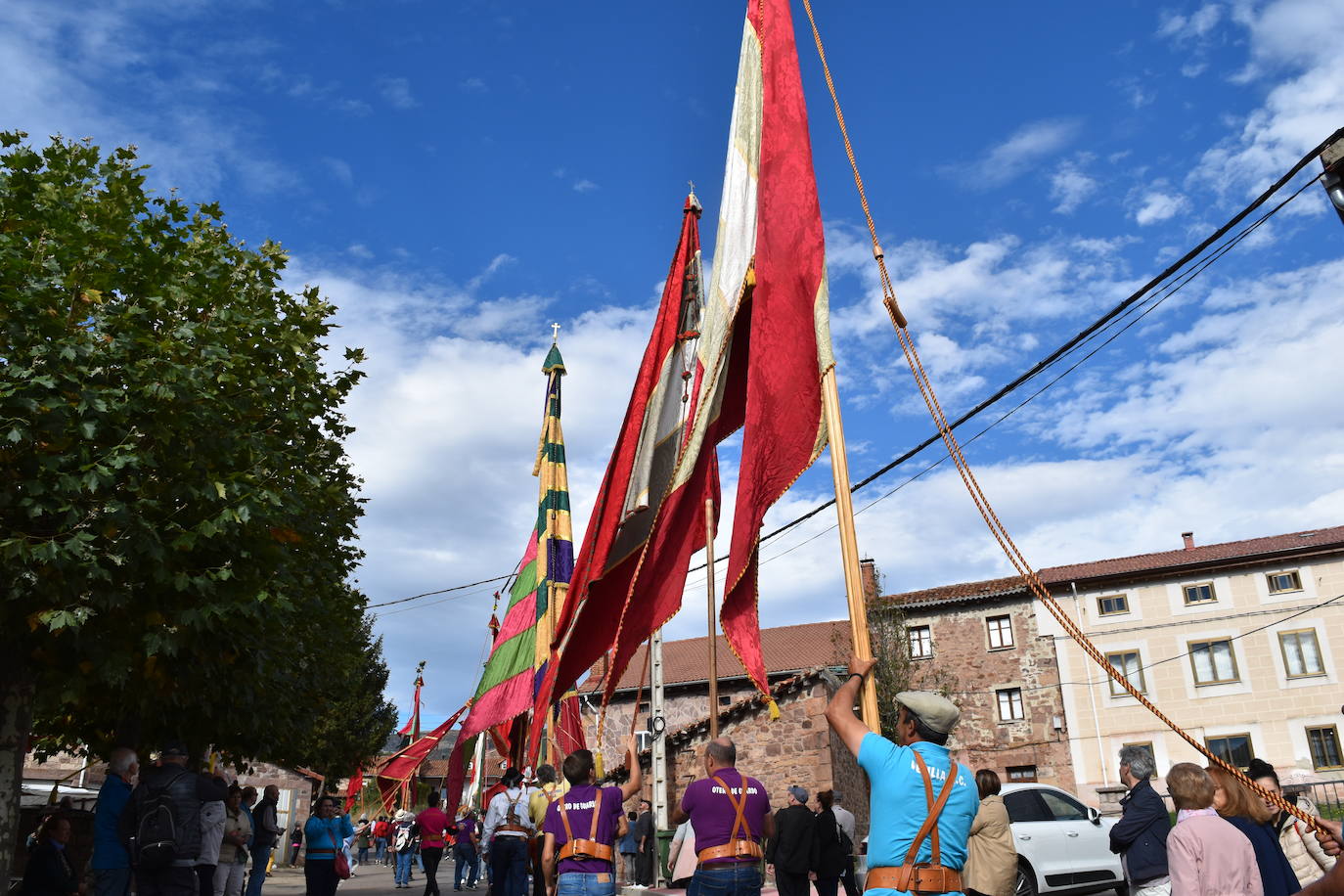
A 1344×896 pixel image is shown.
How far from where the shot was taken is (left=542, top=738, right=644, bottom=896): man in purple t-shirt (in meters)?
5.94

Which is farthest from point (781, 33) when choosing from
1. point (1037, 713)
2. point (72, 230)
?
point (1037, 713)

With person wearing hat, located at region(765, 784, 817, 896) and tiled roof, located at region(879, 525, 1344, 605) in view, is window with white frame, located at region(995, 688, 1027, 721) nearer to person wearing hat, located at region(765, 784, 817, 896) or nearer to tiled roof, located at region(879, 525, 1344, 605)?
tiled roof, located at region(879, 525, 1344, 605)

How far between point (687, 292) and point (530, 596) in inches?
295

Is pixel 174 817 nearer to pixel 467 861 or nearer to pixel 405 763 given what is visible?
pixel 467 861

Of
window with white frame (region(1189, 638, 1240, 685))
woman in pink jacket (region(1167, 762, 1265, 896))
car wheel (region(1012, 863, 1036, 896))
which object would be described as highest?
window with white frame (region(1189, 638, 1240, 685))

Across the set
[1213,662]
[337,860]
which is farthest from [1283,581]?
[337,860]

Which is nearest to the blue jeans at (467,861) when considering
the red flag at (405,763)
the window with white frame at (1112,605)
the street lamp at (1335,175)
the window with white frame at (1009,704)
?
the red flag at (405,763)

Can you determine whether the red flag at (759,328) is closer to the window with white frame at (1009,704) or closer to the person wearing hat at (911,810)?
the person wearing hat at (911,810)

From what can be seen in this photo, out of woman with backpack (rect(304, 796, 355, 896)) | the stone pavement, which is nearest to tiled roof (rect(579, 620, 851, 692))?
the stone pavement

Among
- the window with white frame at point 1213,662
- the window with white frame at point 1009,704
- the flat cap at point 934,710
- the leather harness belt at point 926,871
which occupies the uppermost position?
the window with white frame at point 1213,662

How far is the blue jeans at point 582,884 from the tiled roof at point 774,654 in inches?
1101

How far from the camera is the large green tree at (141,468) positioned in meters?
8.62

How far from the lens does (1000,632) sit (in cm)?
3725

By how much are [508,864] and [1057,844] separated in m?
6.10
